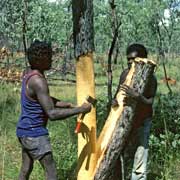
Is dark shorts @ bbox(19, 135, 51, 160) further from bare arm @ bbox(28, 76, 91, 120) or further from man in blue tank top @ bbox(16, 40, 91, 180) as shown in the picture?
bare arm @ bbox(28, 76, 91, 120)

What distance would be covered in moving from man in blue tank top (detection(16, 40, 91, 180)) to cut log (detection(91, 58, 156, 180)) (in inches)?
24.5

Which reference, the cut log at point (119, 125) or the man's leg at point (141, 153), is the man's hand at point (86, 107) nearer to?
the cut log at point (119, 125)

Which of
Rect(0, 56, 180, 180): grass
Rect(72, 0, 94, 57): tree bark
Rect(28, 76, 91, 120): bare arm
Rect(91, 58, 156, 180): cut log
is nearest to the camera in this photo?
Rect(28, 76, 91, 120): bare arm

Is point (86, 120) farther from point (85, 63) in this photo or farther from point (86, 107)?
point (85, 63)

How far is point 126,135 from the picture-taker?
174 inches

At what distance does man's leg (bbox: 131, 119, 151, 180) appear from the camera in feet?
14.8

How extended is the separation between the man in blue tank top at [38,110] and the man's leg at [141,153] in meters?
0.93

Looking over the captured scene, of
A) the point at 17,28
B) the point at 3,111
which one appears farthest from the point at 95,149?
the point at 17,28

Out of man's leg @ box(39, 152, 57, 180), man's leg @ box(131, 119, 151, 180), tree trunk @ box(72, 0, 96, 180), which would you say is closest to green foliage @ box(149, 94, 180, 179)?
man's leg @ box(131, 119, 151, 180)

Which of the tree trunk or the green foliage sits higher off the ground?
the tree trunk

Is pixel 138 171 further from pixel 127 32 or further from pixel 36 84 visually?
pixel 127 32

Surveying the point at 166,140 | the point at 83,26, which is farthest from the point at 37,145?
the point at 166,140

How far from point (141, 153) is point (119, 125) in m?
0.41

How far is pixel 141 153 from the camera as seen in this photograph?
4.52 meters
